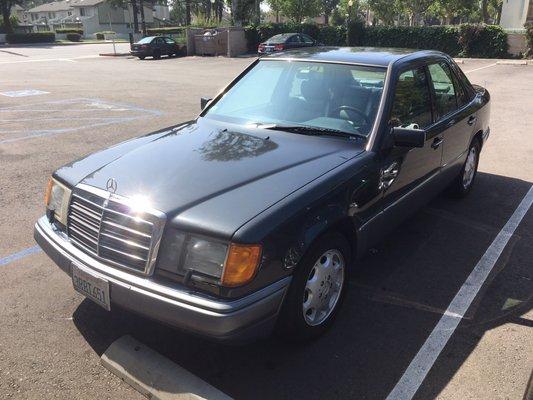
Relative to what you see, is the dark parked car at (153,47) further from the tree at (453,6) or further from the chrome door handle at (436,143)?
the tree at (453,6)

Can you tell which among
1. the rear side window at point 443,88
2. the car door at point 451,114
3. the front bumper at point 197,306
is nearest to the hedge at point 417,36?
the car door at point 451,114

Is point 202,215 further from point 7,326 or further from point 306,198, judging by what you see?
point 7,326

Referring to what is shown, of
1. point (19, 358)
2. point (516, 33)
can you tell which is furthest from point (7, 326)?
point (516, 33)

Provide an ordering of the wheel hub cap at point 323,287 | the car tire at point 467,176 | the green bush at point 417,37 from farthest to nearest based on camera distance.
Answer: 1. the green bush at point 417,37
2. the car tire at point 467,176
3. the wheel hub cap at point 323,287

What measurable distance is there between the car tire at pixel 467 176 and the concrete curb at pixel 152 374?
3.83 m

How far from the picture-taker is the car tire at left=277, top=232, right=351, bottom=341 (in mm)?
2768

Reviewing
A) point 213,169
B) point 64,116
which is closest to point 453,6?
point 64,116

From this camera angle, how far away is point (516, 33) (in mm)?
26094

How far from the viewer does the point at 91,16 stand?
87.1m

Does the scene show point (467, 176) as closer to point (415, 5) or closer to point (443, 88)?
point (443, 88)

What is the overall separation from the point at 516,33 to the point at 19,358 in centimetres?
2908

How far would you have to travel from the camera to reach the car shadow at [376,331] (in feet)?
9.16

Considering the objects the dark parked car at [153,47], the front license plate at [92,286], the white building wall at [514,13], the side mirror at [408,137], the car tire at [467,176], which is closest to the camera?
the front license plate at [92,286]

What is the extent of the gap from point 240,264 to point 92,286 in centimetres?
93
